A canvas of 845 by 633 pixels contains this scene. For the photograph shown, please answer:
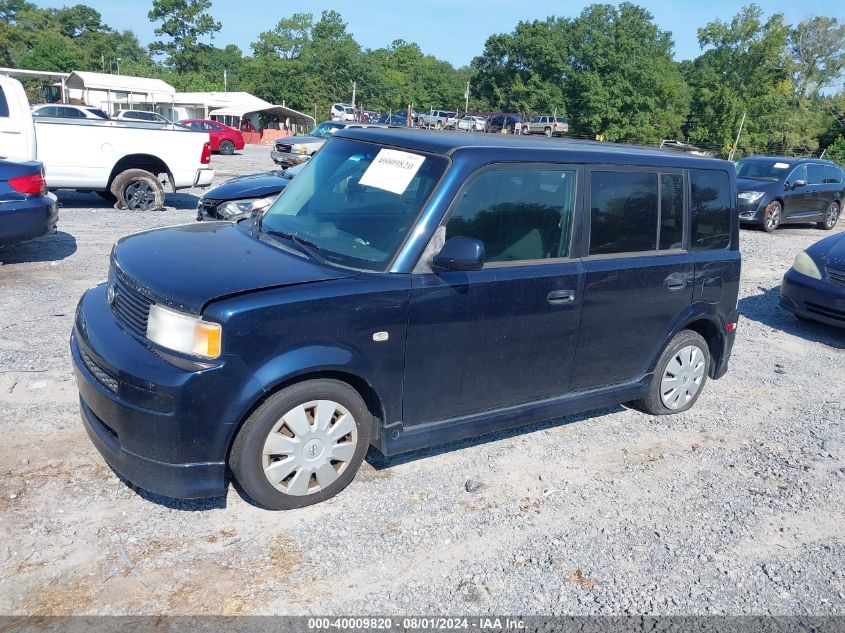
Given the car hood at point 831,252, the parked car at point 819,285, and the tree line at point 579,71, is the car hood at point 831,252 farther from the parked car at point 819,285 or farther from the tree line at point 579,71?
the tree line at point 579,71

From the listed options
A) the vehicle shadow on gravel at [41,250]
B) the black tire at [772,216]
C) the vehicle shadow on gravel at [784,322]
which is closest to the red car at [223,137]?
the vehicle shadow on gravel at [41,250]

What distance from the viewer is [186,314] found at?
3225 millimetres

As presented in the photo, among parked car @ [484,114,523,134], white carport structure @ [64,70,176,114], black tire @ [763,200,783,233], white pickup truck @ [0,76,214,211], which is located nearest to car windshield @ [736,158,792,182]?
black tire @ [763,200,783,233]

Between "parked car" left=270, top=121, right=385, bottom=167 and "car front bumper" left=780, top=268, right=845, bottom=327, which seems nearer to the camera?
"car front bumper" left=780, top=268, right=845, bottom=327

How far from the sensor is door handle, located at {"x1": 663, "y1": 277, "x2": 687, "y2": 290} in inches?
189

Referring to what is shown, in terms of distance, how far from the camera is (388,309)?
3.59m

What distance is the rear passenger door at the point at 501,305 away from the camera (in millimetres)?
3795

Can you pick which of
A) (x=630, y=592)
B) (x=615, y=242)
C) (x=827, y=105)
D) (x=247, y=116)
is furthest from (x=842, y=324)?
(x=827, y=105)

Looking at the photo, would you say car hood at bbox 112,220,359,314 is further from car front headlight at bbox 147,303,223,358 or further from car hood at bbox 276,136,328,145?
car hood at bbox 276,136,328,145

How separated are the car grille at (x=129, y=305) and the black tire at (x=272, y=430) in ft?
2.33

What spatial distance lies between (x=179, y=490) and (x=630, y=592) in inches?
86.6

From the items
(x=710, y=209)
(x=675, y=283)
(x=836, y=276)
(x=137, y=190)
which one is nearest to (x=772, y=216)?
(x=836, y=276)

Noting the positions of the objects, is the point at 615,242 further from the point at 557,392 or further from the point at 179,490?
the point at 179,490

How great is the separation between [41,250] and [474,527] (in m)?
7.57
